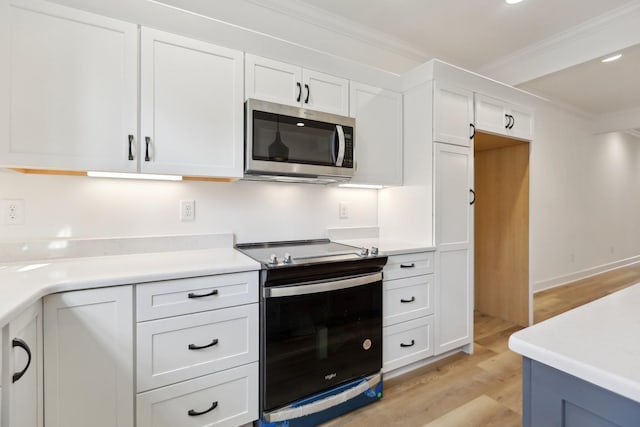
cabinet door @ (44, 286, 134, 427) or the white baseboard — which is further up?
cabinet door @ (44, 286, 134, 427)

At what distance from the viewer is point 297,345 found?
1.66m

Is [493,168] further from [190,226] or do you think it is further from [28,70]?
[28,70]

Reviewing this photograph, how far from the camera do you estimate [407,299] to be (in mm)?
2168

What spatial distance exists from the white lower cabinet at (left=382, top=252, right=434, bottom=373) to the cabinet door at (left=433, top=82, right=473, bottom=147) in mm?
919

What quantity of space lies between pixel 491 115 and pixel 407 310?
1779 millimetres

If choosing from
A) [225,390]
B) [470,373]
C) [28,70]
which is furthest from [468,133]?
[28,70]

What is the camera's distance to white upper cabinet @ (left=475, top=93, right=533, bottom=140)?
255cm

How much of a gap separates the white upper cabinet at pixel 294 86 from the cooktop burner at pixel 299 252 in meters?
0.95

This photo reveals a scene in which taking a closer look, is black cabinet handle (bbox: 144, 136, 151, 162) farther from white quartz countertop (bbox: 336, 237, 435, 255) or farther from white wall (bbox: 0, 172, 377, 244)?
white quartz countertop (bbox: 336, 237, 435, 255)

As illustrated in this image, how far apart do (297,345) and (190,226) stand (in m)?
1.01

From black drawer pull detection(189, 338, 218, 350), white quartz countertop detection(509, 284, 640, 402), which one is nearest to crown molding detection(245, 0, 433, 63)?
black drawer pull detection(189, 338, 218, 350)

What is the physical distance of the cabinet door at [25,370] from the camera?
3.09ft

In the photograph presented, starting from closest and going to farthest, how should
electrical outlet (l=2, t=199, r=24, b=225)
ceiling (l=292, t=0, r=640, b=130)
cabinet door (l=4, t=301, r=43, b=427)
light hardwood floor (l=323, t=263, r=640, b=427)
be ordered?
cabinet door (l=4, t=301, r=43, b=427) < electrical outlet (l=2, t=199, r=24, b=225) < light hardwood floor (l=323, t=263, r=640, b=427) < ceiling (l=292, t=0, r=640, b=130)

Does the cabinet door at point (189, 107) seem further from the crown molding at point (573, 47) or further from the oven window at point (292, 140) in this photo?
the crown molding at point (573, 47)
